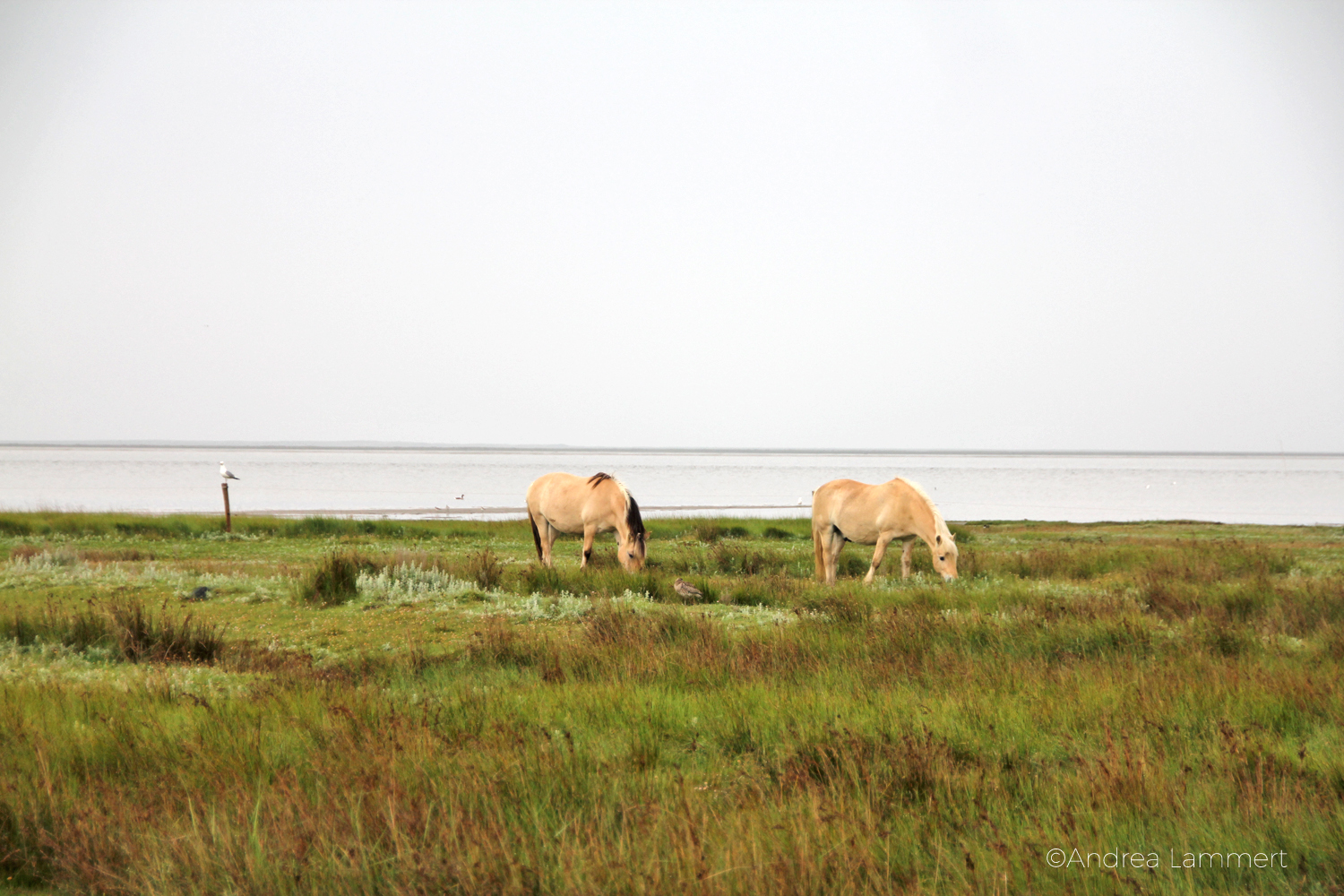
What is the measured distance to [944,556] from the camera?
45.6 ft

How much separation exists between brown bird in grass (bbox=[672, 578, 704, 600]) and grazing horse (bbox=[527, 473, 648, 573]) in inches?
Answer: 57.4

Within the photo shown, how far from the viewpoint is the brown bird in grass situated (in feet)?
40.5

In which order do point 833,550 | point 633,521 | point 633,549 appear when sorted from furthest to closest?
point 833,550, point 633,521, point 633,549

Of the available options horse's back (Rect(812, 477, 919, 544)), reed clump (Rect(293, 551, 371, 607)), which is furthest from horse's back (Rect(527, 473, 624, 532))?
reed clump (Rect(293, 551, 371, 607))

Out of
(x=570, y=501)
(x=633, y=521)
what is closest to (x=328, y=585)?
(x=633, y=521)

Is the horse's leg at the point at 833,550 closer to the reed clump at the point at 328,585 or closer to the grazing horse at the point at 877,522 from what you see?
the grazing horse at the point at 877,522

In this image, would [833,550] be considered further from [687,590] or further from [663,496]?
[663,496]

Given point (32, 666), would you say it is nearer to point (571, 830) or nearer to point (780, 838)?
point (571, 830)

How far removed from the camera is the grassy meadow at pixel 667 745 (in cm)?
351

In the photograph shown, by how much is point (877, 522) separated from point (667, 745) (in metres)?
10.3

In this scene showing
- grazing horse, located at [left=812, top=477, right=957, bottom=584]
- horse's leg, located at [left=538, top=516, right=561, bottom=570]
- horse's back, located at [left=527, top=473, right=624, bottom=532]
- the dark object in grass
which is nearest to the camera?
the dark object in grass

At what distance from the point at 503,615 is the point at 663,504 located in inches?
1577

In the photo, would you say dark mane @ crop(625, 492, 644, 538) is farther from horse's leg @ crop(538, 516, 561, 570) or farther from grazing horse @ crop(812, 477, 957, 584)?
grazing horse @ crop(812, 477, 957, 584)

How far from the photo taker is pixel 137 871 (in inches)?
139
